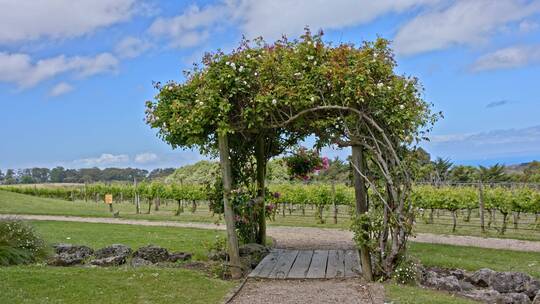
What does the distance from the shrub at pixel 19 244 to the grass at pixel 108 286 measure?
60 centimetres

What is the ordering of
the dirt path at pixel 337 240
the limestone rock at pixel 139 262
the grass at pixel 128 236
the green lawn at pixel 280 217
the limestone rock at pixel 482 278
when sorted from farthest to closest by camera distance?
the green lawn at pixel 280 217 → the dirt path at pixel 337 240 → the grass at pixel 128 236 → the limestone rock at pixel 139 262 → the limestone rock at pixel 482 278

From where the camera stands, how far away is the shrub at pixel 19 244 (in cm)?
862

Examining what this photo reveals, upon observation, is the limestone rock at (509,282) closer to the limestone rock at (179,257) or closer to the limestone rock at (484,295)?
the limestone rock at (484,295)

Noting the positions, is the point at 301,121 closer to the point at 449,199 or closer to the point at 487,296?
the point at 487,296

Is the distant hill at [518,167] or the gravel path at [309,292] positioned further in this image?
the distant hill at [518,167]

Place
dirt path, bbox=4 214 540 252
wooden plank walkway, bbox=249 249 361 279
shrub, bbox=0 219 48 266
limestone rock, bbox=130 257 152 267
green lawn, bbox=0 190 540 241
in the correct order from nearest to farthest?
wooden plank walkway, bbox=249 249 361 279
shrub, bbox=0 219 48 266
limestone rock, bbox=130 257 152 267
dirt path, bbox=4 214 540 252
green lawn, bbox=0 190 540 241

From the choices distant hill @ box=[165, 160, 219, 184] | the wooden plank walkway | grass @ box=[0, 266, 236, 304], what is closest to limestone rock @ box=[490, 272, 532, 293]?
the wooden plank walkway

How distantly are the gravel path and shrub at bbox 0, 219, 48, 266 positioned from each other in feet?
12.8

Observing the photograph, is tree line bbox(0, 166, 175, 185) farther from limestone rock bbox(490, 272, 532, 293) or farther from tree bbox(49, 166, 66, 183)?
limestone rock bbox(490, 272, 532, 293)

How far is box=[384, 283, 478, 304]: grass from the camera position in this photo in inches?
242

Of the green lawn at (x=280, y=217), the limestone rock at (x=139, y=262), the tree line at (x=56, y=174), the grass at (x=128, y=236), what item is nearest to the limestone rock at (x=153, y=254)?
the limestone rock at (x=139, y=262)

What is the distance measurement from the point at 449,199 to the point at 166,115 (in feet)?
42.3

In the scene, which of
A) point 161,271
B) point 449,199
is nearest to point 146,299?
point 161,271

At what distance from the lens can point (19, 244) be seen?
8969 millimetres
